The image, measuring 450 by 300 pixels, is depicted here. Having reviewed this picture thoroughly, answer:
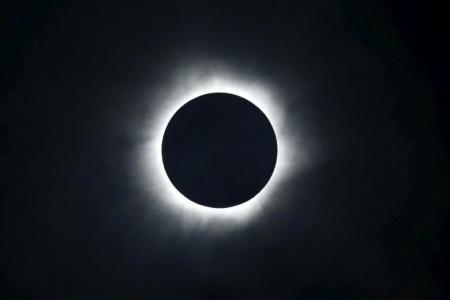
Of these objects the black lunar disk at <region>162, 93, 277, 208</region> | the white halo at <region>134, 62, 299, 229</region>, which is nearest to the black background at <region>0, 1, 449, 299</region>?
the white halo at <region>134, 62, 299, 229</region>

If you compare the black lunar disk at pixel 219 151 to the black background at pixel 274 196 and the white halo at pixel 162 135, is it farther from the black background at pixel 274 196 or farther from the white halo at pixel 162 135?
the black background at pixel 274 196

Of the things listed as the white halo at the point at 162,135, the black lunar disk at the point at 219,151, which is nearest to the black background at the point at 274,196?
the white halo at the point at 162,135

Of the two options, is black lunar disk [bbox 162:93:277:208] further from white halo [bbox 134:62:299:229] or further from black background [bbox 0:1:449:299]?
black background [bbox 0:1:449:299]

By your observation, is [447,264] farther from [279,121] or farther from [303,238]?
[279,121]
